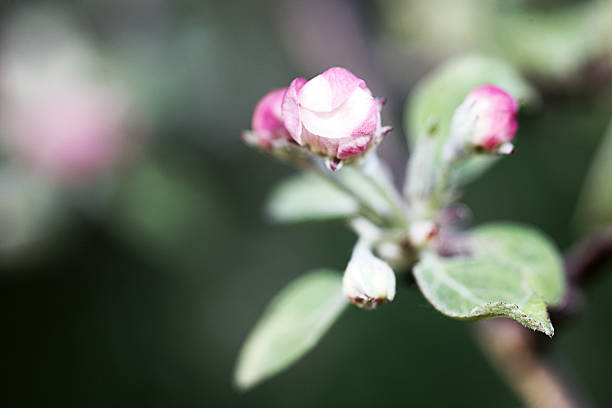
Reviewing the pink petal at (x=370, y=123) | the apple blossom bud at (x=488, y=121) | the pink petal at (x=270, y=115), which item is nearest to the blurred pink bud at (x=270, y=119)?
the pink petal at (x=270, y=115)

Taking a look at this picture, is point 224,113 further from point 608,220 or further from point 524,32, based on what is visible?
point 608,220

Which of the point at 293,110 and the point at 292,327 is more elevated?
the point at 293,110

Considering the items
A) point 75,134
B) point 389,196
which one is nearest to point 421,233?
point 389,196

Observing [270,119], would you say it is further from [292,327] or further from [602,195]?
[602,195]

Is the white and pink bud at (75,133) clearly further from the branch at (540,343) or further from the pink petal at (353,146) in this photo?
the pink petal at (353,146)

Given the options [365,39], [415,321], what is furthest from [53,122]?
[415,321]

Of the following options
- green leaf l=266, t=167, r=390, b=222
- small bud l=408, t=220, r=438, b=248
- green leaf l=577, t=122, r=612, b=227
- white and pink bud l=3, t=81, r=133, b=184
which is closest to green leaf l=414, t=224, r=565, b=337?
small bud l=408, t=220, r=438, b=248
